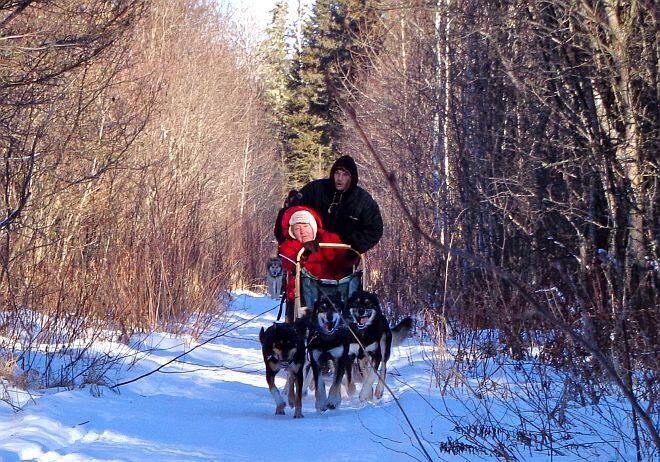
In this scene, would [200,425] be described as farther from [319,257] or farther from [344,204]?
[344,204]

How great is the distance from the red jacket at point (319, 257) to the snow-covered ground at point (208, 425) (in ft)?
3.69

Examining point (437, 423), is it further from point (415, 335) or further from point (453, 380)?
point (415, 335)

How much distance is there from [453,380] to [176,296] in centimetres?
523

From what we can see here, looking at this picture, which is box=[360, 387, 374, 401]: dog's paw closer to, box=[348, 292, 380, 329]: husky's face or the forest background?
box=[348, 292, 380, 329]: husky's face

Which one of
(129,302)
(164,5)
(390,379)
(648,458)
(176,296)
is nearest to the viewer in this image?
(648,458)

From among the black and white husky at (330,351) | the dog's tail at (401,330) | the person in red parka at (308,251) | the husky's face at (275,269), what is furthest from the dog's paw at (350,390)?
the husky's face at (275,269)

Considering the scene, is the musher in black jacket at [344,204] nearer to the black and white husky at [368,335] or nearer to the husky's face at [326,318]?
the black and white husky at [368,335]

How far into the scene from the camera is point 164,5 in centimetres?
1789

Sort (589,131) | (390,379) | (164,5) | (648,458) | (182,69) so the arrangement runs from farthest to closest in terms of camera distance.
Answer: (182,69) < (164,5) < (390,379) < (589,131) < (648,458)

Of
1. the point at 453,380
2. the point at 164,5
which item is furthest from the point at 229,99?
the point at 453,380

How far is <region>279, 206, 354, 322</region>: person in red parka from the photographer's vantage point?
28.2 ft

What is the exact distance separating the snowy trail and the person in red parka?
110 cm

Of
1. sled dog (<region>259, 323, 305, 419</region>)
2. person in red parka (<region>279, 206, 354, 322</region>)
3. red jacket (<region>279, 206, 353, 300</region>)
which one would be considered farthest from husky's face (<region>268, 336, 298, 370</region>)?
red jacket (<region>279, 206, 353, 300</region>)

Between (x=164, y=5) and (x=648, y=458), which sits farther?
(x=164, y=5)
